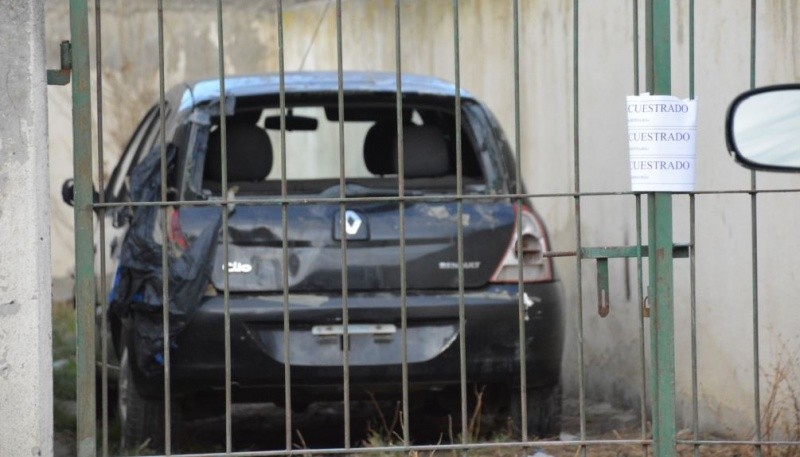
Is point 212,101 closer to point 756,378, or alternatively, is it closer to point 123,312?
→ point 123,312

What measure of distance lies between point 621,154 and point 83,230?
386 centimetres

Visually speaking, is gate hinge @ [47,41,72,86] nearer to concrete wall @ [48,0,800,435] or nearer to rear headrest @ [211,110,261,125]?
rear headrest @ [211,110,261,125]

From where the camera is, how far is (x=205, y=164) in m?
6.22

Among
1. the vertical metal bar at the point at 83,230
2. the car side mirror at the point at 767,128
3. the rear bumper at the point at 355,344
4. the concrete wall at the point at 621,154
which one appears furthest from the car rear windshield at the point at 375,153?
the car side mirror at the point at 767,128

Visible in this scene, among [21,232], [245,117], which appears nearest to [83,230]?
[21,232]

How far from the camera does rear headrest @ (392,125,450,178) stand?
6.41 metres

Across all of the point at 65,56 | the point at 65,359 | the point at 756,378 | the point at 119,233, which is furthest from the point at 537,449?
the point at 65,359

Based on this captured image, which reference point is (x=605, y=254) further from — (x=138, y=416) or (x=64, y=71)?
(x=138, y=416)

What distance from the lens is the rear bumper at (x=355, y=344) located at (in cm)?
567

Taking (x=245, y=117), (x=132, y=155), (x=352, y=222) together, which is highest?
(x=245, y=117)

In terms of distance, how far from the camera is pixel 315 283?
5820 millimetres

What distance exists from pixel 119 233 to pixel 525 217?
5.72ft

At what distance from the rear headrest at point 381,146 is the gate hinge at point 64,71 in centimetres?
240

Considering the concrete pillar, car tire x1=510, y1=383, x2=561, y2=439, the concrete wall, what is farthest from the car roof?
the concrete pillar
